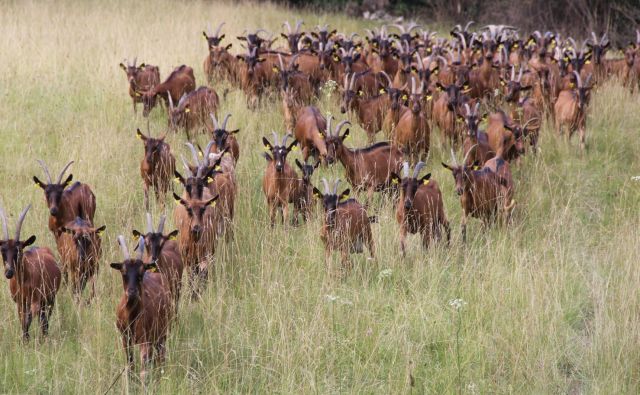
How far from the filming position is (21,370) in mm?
6344

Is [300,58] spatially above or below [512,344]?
above

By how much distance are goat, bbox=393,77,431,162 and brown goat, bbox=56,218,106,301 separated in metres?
5.03

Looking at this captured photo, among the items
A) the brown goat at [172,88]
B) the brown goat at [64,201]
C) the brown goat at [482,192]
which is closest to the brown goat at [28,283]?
the brown goat at [64,201]

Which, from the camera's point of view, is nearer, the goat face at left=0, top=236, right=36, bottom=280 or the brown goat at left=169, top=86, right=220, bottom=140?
the goat face at left=0, top=236, right=36, bottom=280

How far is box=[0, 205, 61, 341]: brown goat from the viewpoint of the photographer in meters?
6.84

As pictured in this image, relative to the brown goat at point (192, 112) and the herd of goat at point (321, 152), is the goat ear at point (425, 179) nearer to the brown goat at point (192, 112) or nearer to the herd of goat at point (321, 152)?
the herd of goat at point (321, 152)

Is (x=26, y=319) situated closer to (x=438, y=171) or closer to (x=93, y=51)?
(x=438, y=171)

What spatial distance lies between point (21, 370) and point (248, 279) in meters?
2.08

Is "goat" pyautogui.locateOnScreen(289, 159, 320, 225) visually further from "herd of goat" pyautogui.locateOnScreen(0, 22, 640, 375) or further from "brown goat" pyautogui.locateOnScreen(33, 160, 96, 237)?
"brown goat" pyautogui.locateOnScreen(33, 160, 96, 237)

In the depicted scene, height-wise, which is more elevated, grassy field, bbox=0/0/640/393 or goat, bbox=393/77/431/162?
goat, bbox=393/77/431/162

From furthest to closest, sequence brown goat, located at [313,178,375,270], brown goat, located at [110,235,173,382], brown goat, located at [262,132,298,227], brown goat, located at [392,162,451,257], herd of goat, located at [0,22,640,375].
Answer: brown goat, located at [262,132,298,227] < brown goat, located at [392,162,451,257] < brown goat, located at [313,178,375,270] < herd of goat, located at [0,22,640,375] < brown goat, located at [110,235,173,382]

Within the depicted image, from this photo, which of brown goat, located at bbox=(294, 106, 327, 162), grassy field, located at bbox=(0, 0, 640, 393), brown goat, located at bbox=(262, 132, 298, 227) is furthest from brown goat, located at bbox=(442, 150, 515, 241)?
brown goat, located at bbox=(294, 106, 327, 162)

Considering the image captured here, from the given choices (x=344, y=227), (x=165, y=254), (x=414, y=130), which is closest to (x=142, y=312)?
(x=165, y=254)

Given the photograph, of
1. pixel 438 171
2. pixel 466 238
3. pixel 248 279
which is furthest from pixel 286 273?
pixel 438 171
